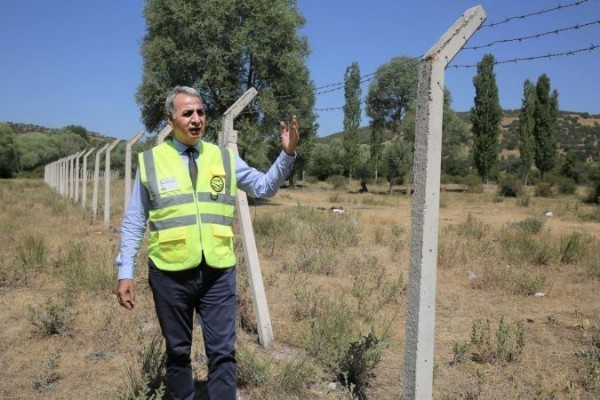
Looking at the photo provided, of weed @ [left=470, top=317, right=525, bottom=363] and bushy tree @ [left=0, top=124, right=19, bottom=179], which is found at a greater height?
bushy tree @ [left=0, top=124, right=19, bottom=179]

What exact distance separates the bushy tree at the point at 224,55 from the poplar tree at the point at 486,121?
20732mm

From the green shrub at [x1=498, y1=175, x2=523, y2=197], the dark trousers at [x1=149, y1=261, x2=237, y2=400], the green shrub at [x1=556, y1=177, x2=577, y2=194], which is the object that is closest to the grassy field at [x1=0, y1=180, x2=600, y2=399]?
the dark trousers at [x1=149, y1=261, x2=237, y2=400]

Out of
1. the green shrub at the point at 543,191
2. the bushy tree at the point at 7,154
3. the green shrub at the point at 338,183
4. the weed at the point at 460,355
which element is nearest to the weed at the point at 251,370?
the weed at the point at 460,355

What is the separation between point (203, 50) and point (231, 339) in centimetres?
1922

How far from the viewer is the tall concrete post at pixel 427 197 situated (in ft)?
8.47

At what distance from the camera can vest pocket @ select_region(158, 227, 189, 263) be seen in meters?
2.61

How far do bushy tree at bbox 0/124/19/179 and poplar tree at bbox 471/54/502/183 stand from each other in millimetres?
46946

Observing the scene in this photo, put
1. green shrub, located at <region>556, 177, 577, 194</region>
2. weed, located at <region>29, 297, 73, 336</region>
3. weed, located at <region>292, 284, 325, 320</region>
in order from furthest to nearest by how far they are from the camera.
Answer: green shrub, located at <region>556, 177, 577, 194</region>
weed, located at <region>292, 284, 325, 320</region>
weed, located at <region>29, 297, 73, 336</region>

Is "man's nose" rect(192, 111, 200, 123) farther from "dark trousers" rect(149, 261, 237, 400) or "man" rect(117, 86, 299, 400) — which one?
"dark trousers" rect(149, 261, 237, 400)

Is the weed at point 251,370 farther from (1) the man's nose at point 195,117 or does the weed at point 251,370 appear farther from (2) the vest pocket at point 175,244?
(1) the man's nose at point 195,117

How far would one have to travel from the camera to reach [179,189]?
264cm

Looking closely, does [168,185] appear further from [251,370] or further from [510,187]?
[510,187]

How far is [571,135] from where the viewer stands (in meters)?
79.9

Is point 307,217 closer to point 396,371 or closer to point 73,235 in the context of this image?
point 73,235
